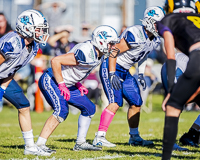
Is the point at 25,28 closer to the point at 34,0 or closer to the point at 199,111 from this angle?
the point at 199,111

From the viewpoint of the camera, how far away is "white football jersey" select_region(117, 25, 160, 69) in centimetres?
573

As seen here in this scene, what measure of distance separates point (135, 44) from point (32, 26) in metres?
1.59

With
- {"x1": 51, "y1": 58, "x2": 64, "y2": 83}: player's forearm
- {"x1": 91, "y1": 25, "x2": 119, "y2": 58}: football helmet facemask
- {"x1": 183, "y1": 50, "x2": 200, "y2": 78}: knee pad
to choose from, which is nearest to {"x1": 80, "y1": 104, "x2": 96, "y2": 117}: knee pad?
{"x1": 51, "y1": 58, "x2": 64, "y2": 83}: player's forearm

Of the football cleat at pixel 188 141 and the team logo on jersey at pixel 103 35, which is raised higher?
the team logo on jersey at pixel 103 35

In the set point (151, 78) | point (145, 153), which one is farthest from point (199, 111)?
point (145, 153)

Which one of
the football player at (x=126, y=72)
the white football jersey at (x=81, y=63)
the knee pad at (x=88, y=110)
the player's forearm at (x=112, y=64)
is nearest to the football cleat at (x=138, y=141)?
the football player at (x=126, y=72)

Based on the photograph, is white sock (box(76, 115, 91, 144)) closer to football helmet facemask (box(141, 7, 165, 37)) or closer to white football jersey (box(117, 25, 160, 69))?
white football jersey (box(117, 25, 160, 69))

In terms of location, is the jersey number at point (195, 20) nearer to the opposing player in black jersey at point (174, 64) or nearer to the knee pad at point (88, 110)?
the opposing player in black jersey at point (174, 64)

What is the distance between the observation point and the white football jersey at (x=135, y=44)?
5734mm

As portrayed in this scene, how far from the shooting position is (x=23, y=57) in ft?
15.8

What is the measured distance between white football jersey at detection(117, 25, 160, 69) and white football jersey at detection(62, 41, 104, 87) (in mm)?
838

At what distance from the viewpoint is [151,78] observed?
1189 cm

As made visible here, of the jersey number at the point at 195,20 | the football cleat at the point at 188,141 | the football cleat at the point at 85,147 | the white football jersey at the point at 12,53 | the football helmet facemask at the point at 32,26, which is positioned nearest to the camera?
the jersey number at the point at 195,20

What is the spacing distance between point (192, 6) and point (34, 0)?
41.2ft
